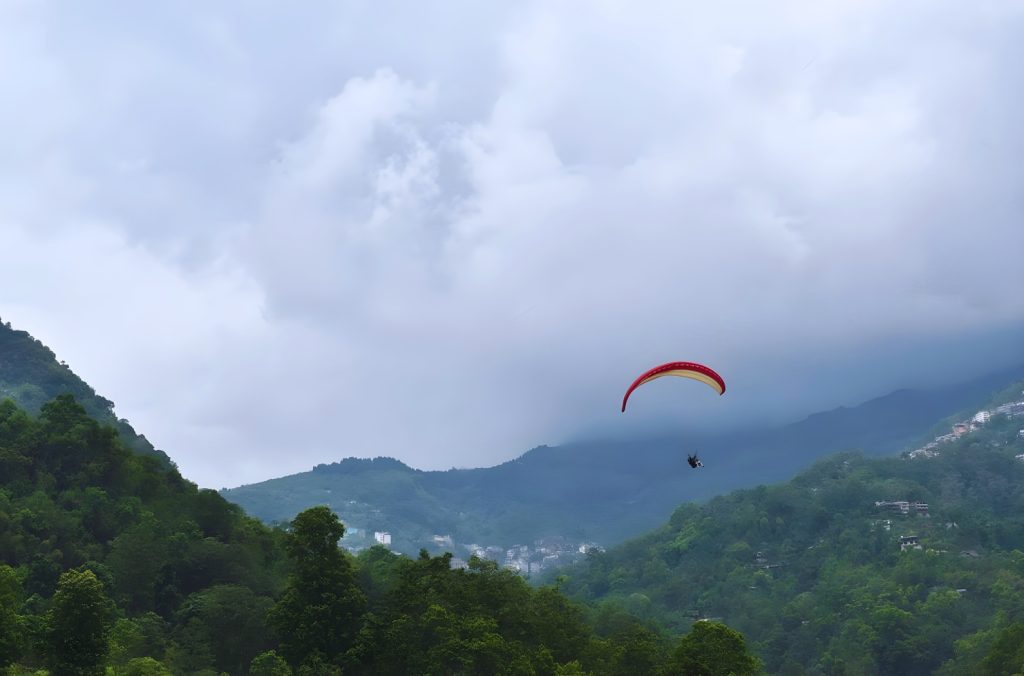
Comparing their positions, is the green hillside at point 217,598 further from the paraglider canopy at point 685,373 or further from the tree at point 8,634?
the paraglider canopy at point 685,373

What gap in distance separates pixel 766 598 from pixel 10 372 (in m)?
114


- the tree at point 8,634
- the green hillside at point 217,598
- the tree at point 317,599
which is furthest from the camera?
the tree at point 317,599

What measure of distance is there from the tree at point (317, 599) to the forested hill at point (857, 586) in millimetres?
56552

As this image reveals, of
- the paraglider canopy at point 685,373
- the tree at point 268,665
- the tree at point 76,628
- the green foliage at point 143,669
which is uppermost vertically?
the paraglider canopy at point 685,373

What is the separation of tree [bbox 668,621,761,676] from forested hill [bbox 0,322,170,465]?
3761 inches

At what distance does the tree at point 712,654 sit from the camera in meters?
58.0

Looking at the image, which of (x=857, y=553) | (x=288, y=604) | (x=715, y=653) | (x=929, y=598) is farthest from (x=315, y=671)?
(x=857, y=553)

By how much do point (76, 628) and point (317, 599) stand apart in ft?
57.7

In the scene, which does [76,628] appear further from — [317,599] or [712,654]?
[712,654]

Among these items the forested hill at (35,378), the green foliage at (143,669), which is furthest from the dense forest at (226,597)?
the forested hill at (35,378)

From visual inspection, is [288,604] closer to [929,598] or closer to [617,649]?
[617,649]

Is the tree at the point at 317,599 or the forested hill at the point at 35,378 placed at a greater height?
the forested hill at the point at 35,378

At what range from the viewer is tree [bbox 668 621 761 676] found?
58.0 meters

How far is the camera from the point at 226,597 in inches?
2606
